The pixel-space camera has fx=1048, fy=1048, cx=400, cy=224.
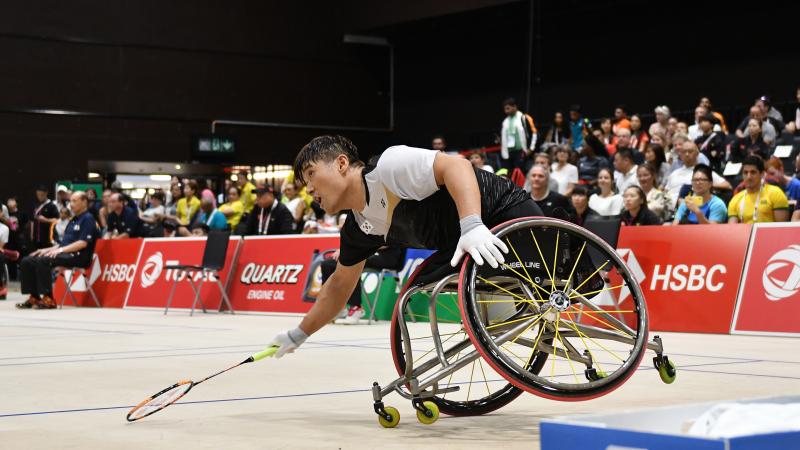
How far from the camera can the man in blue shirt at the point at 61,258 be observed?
16.1 m

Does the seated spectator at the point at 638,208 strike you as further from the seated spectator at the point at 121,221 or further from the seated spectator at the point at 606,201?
the seated spectator at the point at 121,221

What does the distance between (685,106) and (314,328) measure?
67.4 ft

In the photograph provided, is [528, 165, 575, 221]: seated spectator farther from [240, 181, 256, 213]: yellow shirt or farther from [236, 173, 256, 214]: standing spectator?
[240, 181, 256, 213]: yellow shirt

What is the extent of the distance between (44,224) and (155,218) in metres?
4.60

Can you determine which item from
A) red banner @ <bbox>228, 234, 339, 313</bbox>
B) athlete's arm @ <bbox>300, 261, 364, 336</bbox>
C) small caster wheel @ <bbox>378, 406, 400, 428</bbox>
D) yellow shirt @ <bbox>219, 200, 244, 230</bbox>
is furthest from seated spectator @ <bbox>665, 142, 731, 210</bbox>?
small caster wheel @ <bbox>378, 406, 400, 428</bbox>

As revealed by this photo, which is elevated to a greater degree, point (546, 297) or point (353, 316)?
point (546, 297)

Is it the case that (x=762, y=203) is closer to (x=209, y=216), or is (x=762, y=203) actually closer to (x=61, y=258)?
(x=209, y=216)

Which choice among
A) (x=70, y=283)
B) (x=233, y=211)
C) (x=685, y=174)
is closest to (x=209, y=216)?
(x=233, y=211)

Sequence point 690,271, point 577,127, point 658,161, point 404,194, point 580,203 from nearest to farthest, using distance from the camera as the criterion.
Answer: point 404,194, point 690,271, point 580,203, point 658,161, point 577,127

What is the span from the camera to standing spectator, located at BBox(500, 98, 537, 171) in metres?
19.3

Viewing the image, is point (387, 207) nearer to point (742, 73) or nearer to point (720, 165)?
point (720, 165)

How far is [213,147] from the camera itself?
28.3m

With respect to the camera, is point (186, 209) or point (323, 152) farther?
point (186, 209)

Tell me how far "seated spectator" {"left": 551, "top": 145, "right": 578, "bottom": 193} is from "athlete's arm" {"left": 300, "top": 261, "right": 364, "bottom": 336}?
10.6 m
